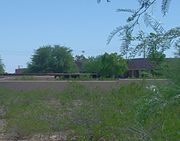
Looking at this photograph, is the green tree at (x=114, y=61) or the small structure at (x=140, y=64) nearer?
the small structure at (x=140, y=64)

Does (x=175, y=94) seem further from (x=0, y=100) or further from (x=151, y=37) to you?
(x=0, y=100)

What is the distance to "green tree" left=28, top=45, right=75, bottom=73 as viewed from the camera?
3115 inches

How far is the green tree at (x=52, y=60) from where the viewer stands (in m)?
79.1

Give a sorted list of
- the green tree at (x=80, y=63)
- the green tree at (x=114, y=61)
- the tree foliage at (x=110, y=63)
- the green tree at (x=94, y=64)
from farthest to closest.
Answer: the green tree at (x=80, y=63), the green tree at (x=94, y=64), the tree foliage at (x=110, y=63), the green tree at (x=114, y=61)

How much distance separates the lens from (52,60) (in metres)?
80.9

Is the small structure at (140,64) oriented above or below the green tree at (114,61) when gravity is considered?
below

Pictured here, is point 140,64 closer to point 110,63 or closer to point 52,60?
point 110,63

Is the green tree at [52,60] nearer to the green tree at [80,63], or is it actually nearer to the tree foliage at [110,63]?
the green tree at [80,63]

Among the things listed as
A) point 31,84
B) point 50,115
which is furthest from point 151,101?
point 31,84

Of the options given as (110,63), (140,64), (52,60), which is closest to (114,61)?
(140,64)

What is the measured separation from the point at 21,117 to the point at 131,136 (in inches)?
362

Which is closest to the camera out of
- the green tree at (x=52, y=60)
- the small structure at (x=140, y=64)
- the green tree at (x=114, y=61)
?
the small structure at (x=140, y=64)

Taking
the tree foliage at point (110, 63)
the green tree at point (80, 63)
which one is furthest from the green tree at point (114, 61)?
the green tree at point (80, 63)

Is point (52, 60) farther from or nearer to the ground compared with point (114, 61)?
farther from the ground
